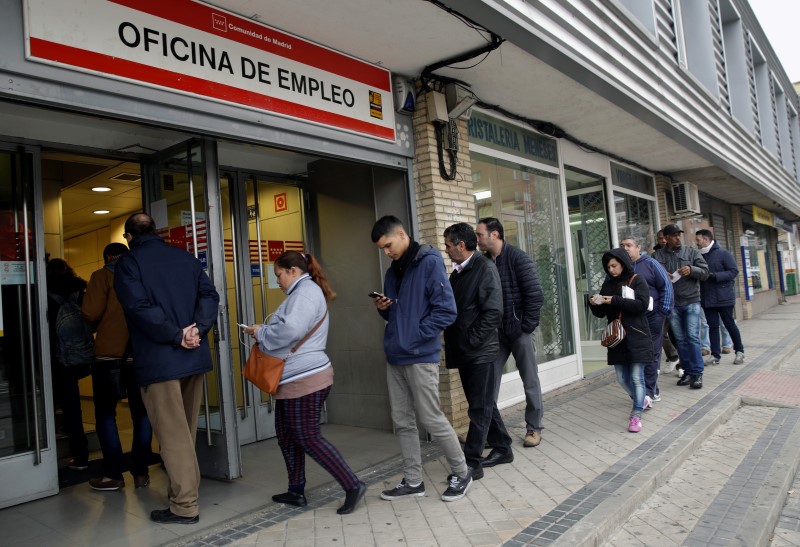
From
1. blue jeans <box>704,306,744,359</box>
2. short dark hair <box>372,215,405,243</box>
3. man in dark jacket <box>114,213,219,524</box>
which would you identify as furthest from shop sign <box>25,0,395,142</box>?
blue jeans <box>704,306,744,359</box>

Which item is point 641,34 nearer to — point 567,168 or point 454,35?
point 567,168

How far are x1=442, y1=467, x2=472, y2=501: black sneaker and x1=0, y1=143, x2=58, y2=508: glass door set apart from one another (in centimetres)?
295

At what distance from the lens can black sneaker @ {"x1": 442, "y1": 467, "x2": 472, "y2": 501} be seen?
3922 millimetres

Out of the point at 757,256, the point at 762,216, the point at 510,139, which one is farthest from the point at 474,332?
the point at 757,256

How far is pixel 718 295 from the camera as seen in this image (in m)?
8.66

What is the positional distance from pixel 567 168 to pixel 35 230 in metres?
6.85

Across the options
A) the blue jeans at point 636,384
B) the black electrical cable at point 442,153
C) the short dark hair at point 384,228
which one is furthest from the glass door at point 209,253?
the blue jeans at point 636,384

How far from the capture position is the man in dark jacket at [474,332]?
414 centimetres

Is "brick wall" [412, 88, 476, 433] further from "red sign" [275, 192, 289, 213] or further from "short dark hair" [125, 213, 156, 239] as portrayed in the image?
"short dark hair" [125, 213, 156, 239]

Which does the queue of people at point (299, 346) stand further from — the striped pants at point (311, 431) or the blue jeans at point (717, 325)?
the blue jeans at point (717, 325)

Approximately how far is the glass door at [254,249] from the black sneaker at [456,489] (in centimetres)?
260

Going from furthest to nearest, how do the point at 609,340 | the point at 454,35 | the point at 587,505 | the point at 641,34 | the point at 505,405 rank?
the point at 641,34 → the point at 505,405 → the point at 609,340 → the point at 454,35 → the point at 587,505

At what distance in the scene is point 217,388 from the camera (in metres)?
4.53

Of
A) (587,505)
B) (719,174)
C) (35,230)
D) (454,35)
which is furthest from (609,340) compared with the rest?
(719,174)
